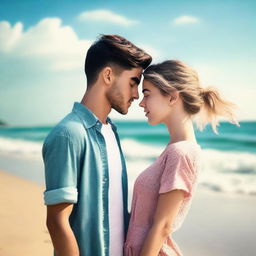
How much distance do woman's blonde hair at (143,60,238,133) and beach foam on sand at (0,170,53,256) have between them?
301 centimetres

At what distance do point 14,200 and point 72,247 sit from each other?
5.12 m

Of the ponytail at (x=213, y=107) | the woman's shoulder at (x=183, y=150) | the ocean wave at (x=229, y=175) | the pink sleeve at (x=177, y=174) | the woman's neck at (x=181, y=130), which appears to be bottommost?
the ocean wave at (x=229, y=175)

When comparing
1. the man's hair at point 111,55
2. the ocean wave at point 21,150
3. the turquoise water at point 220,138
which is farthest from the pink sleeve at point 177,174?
the turquoise water at point 220,138

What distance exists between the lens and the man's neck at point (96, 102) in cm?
212

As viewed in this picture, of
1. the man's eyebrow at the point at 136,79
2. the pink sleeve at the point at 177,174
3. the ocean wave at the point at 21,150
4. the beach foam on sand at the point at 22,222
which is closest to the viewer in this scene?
the pink sleeve at the point at 177,174

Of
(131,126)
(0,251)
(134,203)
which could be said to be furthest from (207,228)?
(131,126)

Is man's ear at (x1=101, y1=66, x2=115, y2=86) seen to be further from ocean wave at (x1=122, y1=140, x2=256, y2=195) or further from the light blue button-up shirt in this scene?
ocean wave at (x1=122, y1=140, x2=256, y2=195)

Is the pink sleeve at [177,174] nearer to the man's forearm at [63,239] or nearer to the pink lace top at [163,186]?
the pink lace top at [163,186]

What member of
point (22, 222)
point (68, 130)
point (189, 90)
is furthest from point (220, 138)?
point (68, 130)

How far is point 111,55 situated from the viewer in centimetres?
211

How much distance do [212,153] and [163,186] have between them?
18249mm

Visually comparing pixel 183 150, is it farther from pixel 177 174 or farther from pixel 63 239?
pixel 63 239

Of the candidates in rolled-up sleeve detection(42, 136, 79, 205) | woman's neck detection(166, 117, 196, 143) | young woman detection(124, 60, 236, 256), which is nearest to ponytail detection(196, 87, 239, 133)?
young woman detection(124, 60, 236, 256)

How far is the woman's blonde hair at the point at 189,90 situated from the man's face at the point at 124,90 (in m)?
0.07
